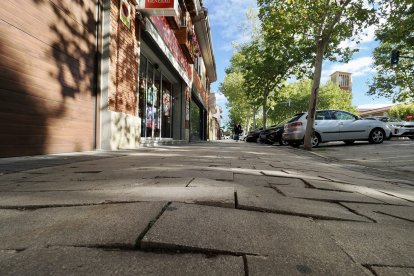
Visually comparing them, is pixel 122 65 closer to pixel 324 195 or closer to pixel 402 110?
pixel 324 195

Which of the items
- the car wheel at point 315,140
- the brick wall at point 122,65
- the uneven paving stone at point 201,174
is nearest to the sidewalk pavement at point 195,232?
the uneven paving stone at point 201,174

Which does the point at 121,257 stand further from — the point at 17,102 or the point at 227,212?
the point at 17,102

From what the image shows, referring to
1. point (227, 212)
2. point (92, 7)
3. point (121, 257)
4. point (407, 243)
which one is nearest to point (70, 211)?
point (121, 257)

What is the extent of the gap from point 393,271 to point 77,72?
226 inches

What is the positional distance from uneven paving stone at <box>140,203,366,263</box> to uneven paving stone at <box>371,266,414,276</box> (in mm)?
106

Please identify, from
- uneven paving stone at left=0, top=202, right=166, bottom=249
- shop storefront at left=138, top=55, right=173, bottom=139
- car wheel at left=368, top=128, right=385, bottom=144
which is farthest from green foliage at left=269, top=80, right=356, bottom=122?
uneven paving stone at left=0, top=202, right=166, bottom=249

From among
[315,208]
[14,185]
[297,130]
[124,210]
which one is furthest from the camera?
[297,130]

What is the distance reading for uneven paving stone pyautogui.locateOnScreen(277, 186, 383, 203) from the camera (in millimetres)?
2320

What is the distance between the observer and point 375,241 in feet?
4.48

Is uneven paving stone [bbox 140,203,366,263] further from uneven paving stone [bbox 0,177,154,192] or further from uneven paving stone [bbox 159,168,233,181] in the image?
uneven paving stone [bbox 159,168,233,181]

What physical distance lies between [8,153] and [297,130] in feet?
35.9

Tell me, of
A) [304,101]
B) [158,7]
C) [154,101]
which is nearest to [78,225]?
[158,7]

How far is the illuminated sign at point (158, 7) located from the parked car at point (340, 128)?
7.23 metres

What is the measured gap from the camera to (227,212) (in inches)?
63.5
